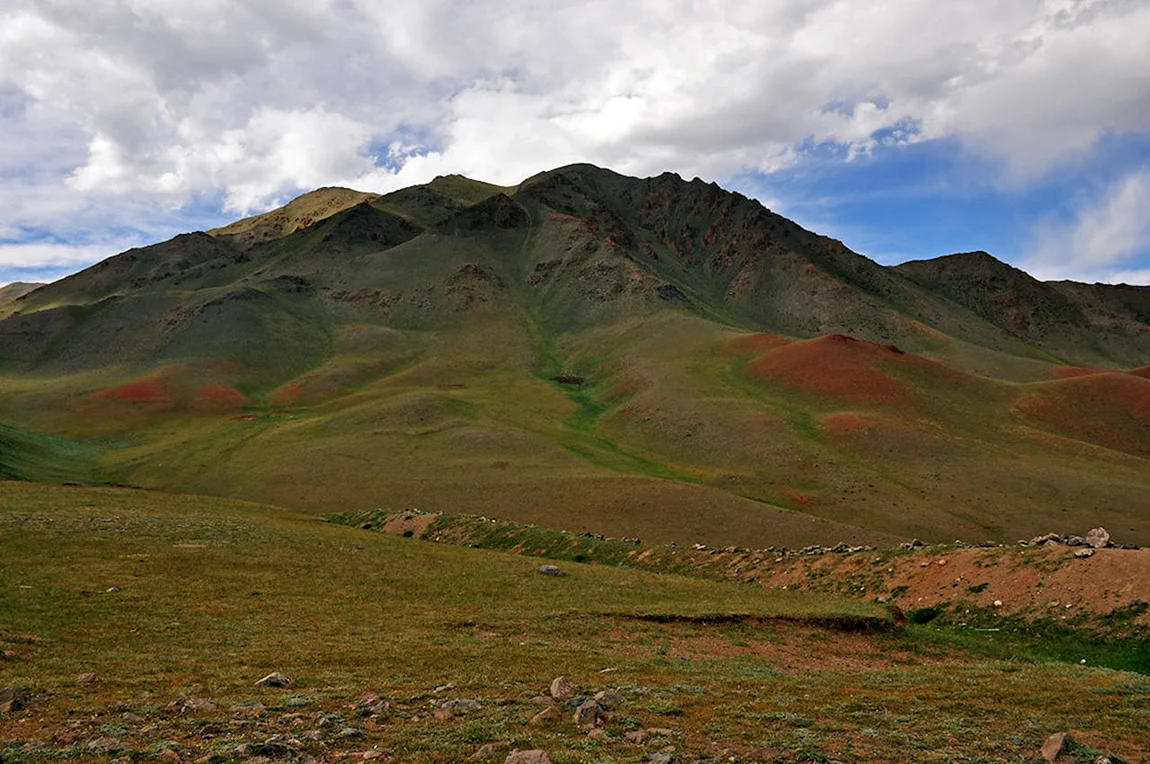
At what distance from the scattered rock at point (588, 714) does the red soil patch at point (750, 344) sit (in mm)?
127698

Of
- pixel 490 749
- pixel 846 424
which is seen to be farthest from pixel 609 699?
pixel 846 424

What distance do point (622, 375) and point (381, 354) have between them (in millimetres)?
60873

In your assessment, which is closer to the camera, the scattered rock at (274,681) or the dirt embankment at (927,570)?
the scattered rock at (274,681)

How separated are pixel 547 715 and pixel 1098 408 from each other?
129 meters

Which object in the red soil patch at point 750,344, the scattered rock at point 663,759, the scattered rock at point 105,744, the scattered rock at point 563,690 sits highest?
the red soil patch at point 750,344

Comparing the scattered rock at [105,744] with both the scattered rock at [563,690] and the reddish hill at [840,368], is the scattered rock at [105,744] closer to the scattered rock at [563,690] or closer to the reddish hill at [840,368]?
the scattered rock at [563,690]

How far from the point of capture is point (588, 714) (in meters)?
12.9

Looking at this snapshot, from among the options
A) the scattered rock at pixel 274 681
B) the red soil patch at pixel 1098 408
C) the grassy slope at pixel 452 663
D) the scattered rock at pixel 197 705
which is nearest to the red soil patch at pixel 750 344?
the red soil patch at pixel 1098 408

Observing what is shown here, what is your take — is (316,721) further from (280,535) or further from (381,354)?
(381,354)

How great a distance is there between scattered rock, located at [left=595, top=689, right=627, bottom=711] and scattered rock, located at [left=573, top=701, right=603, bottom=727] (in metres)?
0.52

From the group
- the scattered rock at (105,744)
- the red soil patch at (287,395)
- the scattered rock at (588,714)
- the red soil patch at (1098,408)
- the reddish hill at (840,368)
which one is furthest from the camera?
the red soil patch at (287,395)

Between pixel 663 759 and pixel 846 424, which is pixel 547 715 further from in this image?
pixel 846 424

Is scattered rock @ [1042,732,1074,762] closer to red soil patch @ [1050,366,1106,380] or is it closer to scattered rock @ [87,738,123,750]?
scattered rock @ [87,738,123,750]

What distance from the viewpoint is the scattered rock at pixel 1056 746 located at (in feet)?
38.6
